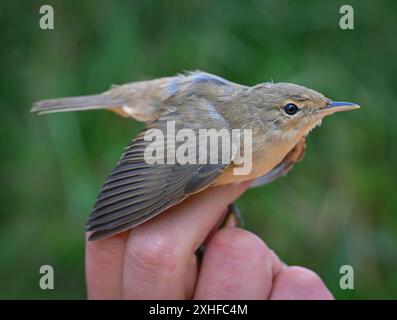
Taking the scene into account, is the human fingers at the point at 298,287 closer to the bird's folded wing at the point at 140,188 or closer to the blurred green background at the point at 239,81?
the bird's folded wing at the point at 140,188

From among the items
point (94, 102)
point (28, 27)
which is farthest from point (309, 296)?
point (28, 27)

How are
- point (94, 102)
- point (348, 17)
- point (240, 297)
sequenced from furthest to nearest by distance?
point (348, 17) → point (94, 102) → point (240, 297)

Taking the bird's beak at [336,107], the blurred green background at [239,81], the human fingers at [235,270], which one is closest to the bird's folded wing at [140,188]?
the human fingers at [235,270]

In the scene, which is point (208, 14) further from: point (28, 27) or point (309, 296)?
point (309, 296)

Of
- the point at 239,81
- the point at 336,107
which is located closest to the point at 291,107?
the point at 336,107

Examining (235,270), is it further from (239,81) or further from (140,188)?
(239,81)

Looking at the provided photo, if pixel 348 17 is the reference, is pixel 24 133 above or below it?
below

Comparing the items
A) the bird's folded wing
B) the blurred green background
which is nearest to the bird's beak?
the bird's folded wing
